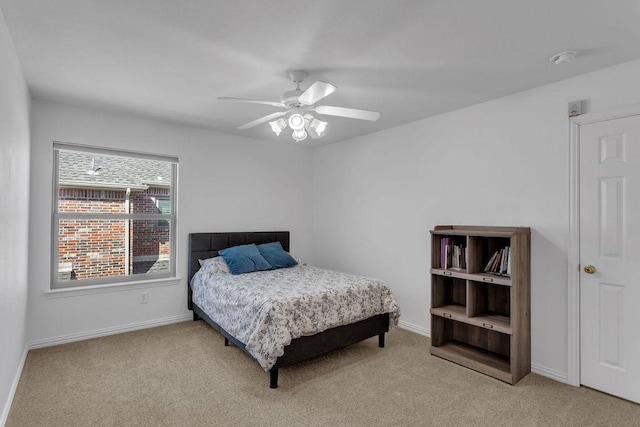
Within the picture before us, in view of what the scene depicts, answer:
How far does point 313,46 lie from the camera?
7.24 ft

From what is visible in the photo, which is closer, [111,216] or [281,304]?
[281,304]

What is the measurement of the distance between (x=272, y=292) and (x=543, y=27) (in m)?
2.64

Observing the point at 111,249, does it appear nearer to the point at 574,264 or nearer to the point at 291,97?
the point at 291,97

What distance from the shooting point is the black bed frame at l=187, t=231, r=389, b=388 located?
2.71m

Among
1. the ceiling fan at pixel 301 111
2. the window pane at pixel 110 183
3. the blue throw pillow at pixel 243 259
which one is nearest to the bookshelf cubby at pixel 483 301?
the ceiling fan at pixel 301 111

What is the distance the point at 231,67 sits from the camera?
2537 mm

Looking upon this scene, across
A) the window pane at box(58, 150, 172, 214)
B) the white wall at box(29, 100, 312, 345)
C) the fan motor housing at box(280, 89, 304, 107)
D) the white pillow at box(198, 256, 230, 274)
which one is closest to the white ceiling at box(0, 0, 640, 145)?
the fan motor housing at box(280, 89, 304, 107)

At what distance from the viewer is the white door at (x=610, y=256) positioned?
242 centimetres

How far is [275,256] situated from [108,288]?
1.84m

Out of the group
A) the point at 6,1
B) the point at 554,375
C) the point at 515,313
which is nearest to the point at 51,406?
the point at 6,1

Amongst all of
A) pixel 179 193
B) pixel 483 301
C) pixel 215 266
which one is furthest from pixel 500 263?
pixel 179 193

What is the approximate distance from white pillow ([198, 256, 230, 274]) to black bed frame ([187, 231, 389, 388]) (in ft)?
0.71

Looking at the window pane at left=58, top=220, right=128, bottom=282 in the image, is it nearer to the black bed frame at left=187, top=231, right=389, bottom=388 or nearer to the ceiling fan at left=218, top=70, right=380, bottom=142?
the black bed frame at left=187, top=231, right=389, bottom=388

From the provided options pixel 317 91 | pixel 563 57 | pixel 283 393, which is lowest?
pixel 283 393
